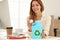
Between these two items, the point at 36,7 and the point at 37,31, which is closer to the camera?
the point at 37,31

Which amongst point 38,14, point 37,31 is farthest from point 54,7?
point 37,31

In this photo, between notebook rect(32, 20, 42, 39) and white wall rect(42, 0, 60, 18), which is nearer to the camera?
notebook rect(32, 20, 42, 39)

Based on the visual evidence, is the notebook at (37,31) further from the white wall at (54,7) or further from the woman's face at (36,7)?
the white wall at (54,7)

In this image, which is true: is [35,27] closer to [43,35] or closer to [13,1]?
[43,35]

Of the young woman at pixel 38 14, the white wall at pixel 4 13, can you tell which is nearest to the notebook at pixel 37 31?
the young woman at pixel 38 14

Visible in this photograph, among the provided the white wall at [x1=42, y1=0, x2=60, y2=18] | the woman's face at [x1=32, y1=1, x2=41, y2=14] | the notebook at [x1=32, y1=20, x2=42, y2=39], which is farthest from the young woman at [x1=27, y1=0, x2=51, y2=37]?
the white wall at [x1=42, y1=0, x2=60, y2=18]

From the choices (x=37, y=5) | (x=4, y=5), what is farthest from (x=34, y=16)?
(x=4, y=5)

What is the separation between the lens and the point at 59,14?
2.82 m

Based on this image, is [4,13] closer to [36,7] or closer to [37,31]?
[36,7]

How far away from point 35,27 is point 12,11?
1059 mm

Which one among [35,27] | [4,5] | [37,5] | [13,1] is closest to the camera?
[35,27]

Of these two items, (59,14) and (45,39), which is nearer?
(45,39)

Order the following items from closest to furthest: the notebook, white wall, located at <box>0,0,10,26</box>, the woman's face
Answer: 1. the notebook
2. the woman's face
3. white wall, located at <box>0,0,10,26</box>

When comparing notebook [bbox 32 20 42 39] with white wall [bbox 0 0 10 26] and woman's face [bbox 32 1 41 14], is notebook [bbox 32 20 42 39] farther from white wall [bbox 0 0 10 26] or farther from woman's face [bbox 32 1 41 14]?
white wall [bbox 0 0 10 26]
